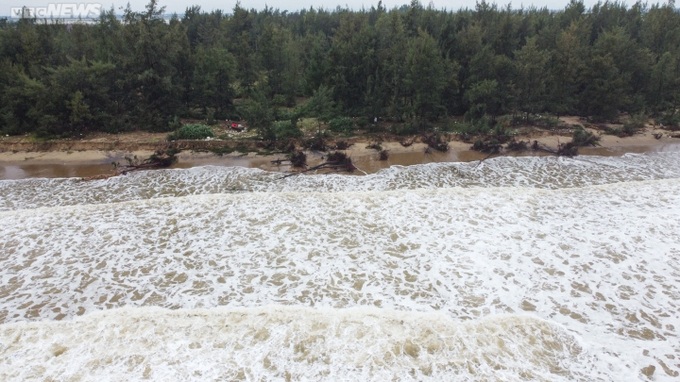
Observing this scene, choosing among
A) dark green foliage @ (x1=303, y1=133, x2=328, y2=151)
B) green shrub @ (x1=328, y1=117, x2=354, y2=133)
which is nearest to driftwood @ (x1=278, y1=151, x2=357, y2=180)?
dark green foliage @ (x1=303, y1=133, x2=328, y2=151)

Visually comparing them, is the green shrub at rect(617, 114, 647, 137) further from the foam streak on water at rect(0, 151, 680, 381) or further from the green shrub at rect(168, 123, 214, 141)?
the green shrub at rect(168, 123, 214, 141)

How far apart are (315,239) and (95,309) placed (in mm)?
5709

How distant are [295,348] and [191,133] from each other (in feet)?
50.7

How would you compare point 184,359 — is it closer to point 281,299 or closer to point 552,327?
point 281,299

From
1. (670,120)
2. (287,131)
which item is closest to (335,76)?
(287,131)

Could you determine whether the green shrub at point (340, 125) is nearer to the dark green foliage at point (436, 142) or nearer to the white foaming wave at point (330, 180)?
the dark green foliage at point (436, 142)

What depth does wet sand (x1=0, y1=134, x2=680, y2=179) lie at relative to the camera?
18.0 m

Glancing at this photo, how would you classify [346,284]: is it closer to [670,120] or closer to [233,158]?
[233,158]

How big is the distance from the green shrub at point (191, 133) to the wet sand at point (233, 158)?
1621 mm

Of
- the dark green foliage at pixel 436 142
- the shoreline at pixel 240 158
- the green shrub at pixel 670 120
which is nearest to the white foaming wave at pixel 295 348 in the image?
the shoreline at pixel 240 158

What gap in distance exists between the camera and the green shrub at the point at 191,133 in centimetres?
2069

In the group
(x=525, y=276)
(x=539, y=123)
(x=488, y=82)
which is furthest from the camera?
(x=539, y=123)

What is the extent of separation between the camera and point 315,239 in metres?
12.0

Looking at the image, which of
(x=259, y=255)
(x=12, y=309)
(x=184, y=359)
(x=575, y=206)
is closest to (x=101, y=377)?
(x=184, y=359)
